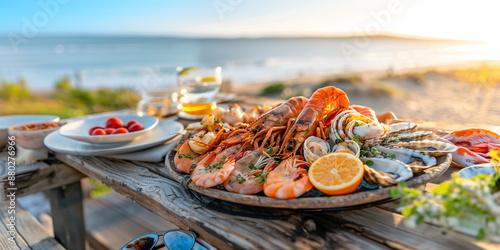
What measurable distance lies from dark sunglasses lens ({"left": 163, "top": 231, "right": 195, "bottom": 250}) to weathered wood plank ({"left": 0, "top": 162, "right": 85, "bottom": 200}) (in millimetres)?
1166

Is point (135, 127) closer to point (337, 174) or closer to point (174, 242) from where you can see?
point (174, 242)

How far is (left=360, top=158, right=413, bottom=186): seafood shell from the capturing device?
996 mm

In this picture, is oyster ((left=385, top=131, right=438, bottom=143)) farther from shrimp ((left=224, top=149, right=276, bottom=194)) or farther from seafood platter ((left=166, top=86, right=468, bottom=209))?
shrimp ((left=224, top=149, right=276, bottom=194))

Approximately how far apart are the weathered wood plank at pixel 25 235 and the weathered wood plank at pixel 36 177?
0.28 m

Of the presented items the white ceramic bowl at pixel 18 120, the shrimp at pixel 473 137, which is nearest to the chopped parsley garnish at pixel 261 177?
the shrimp at pixel 473 137

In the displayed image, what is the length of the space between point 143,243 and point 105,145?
0.78m

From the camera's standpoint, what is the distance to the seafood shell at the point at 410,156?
1156 millimetres

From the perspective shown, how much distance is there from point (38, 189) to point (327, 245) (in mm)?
1671

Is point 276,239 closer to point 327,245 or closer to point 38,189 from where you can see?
point 327,245

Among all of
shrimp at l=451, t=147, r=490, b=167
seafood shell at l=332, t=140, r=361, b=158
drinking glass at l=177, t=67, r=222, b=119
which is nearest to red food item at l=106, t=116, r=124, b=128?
drinking glass at l=177, t=67, r=222, b=119

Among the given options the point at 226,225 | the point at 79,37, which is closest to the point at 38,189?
the point at 226,225

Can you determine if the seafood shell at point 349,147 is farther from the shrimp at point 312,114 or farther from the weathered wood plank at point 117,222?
the weathered wood plank at point 117,222

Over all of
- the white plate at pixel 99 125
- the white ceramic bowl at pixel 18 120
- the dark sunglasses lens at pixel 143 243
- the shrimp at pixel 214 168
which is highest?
the shrimp at pixel 214 168

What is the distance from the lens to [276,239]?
968 mm
